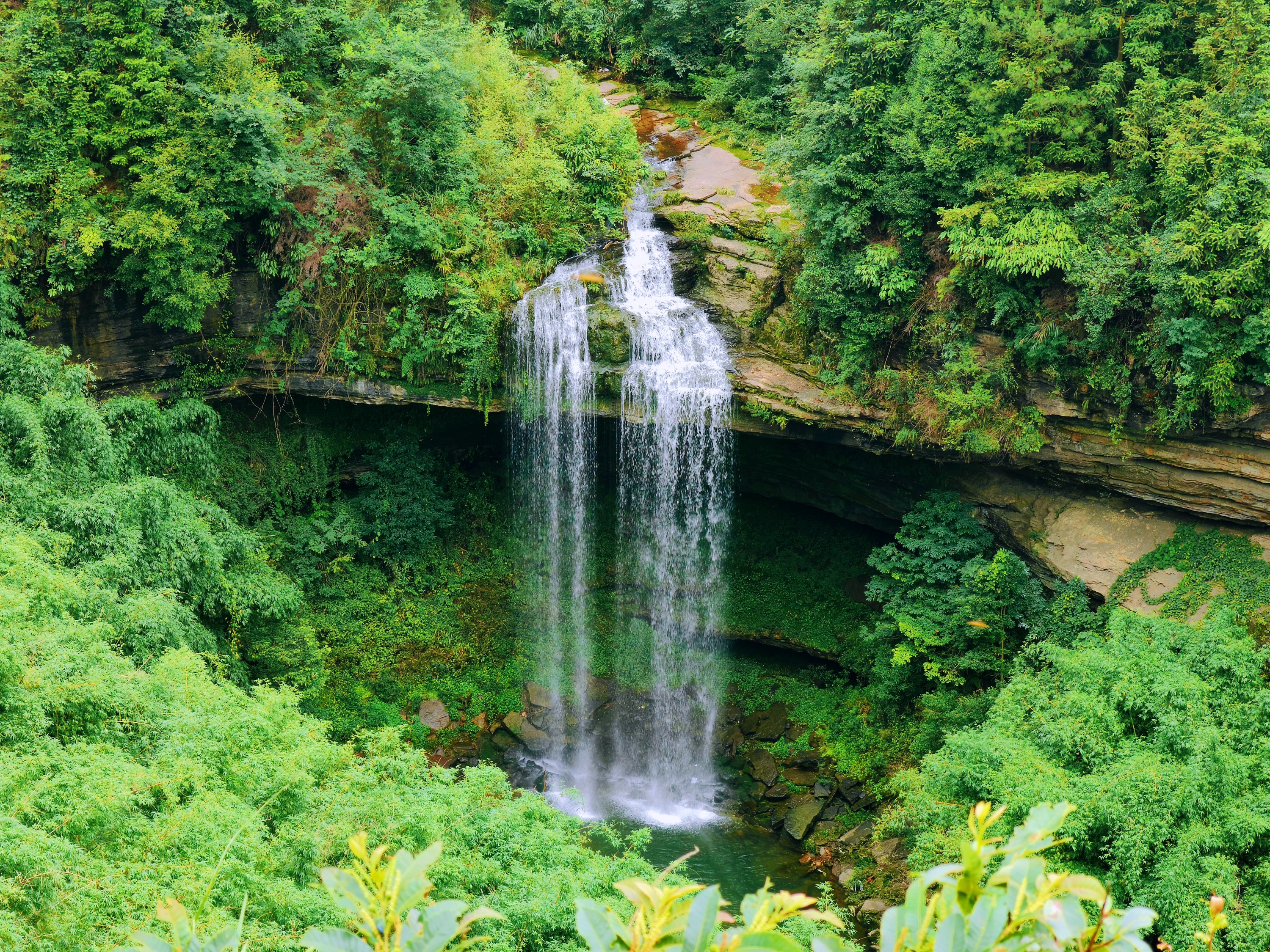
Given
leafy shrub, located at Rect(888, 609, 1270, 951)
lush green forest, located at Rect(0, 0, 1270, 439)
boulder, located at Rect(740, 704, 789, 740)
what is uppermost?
lush green forest, located at Rect(0, 0, 1270, 439)

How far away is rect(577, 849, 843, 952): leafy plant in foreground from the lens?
4.31 ft

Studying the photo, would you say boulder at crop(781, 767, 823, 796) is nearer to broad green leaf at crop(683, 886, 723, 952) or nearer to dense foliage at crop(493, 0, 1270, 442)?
dense foliage at crop(493, 0, 1270, 442)

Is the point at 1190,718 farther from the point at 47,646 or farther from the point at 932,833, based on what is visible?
the point at 47,646

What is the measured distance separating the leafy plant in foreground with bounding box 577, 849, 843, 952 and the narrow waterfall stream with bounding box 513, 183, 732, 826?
10862mm

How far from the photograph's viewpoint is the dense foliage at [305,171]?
1107cm

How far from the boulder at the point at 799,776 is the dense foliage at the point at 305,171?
6914mm

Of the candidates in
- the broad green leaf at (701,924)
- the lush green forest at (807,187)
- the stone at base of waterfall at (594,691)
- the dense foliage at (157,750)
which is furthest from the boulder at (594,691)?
the broad green leaf at (701,924)

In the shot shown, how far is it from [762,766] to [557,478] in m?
5.15

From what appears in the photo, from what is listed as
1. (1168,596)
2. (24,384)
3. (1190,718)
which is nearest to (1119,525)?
(1168,596)

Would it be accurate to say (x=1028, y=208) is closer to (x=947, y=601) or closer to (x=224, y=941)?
(x=947, y=601)

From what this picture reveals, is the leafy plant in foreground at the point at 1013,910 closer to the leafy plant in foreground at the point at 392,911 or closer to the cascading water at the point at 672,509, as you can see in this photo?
the leafy plant in foreground at the point at 392,911

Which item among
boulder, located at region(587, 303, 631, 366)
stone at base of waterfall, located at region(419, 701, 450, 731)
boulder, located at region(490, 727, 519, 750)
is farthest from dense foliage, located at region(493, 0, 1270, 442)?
stone at base of waterfall, located at region(419, 701, 450, 731)

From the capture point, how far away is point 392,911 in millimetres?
1356

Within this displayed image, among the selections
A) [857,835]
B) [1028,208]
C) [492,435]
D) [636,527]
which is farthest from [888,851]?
[492,435]
